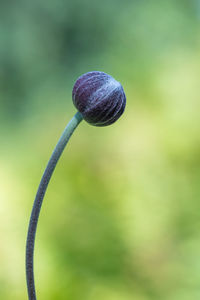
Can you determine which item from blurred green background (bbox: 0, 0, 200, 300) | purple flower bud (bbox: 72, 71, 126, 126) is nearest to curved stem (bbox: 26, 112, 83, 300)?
purple flower bud (bbox: 72, 71, 126, 126)

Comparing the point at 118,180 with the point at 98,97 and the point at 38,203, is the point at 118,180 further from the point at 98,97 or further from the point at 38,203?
the point at 38,203

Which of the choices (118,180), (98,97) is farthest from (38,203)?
(118,180)

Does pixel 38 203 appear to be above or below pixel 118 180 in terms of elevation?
below

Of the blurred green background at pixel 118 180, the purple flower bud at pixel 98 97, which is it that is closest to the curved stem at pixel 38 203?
the purple flower bud at pixel 98 97

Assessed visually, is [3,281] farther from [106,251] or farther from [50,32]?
[50,32]

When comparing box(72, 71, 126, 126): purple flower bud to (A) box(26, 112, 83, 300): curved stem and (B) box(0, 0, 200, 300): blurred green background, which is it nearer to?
(A) box(26, 112, 83, 300): curved stem
